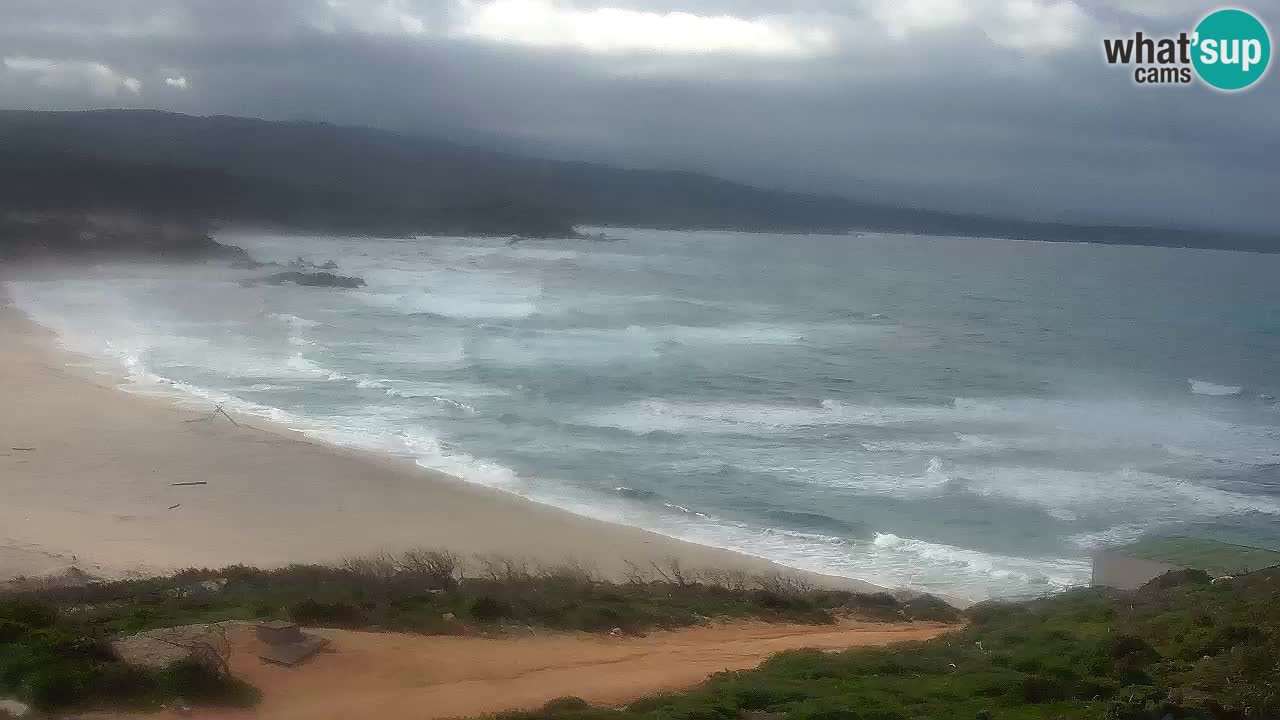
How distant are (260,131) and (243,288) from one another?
139 ft

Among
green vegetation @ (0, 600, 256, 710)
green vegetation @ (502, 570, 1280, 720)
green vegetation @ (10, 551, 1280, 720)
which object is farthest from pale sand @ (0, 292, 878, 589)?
green vegetation @ (502, 570, 1280, 720)

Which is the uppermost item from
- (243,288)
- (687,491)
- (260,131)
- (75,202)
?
(260,131)

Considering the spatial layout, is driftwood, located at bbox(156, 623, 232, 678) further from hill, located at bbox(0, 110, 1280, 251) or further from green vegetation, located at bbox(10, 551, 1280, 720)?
hill, located at bbox(0, 110, 1280, 251)


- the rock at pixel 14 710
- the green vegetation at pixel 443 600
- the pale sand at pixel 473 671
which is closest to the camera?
the rock at pixel 14 710

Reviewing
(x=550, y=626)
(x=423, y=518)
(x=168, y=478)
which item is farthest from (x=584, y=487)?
(x=550, y=626)

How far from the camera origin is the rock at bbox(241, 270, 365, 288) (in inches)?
2309

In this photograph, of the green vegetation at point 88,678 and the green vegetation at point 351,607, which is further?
the green vegetation at point 351,607

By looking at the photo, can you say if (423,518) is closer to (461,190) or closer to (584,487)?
(584,487)

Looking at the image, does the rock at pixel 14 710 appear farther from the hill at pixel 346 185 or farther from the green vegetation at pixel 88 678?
the hill at pixel 346 185

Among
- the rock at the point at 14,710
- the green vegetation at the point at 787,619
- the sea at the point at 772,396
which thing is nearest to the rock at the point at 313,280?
the sea at the point at 772,396

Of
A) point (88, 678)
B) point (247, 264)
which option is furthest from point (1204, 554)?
point (247, 264)

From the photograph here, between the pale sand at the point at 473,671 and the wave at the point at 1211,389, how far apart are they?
35976 mm

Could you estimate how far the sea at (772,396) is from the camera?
69.8ft

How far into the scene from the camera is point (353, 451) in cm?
2242
